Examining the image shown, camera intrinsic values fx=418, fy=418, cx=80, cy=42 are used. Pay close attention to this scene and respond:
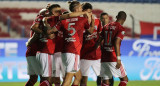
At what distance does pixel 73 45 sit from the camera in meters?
7.11

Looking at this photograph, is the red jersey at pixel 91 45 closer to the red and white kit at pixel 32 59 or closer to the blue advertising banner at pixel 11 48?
the red and white kit at pixel 32 59

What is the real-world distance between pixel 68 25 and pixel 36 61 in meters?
1.34

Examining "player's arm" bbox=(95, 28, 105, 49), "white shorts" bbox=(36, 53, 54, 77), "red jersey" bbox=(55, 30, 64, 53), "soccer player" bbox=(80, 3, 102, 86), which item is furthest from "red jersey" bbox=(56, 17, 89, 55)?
"red jersey" bbox=(55, 30, 64, 53)

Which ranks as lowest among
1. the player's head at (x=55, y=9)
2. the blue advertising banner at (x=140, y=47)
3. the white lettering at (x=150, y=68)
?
the white lettering at (x=150, y=68)

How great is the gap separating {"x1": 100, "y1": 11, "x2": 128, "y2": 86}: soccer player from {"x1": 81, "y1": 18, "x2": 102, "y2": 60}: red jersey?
0.97 feet

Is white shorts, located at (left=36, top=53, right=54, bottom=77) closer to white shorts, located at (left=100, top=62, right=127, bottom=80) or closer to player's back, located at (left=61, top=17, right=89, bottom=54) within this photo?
player's back, located at (left=61, top=17, right=89, bottom=54)

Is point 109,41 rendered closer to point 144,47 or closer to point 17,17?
point 144,47

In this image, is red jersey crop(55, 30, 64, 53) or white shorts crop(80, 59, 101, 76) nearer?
white shorts crop(80, 59, 101, 76)

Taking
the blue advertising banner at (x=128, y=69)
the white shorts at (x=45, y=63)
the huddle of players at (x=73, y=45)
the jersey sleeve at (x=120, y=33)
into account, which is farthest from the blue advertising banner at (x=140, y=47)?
the white shorts at (x=45, y=63)

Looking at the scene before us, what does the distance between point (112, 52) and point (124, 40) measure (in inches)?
229

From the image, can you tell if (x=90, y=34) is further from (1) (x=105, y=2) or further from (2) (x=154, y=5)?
(2) (x=154, y=5)

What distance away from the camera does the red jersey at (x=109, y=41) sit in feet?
26.1

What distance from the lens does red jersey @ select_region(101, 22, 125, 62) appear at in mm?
7941

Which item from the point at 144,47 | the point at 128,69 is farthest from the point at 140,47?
the point at 128,69
